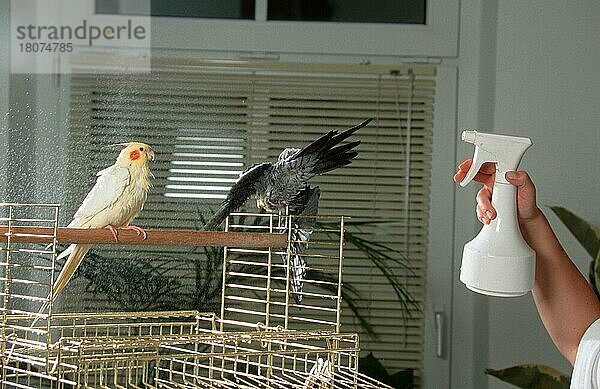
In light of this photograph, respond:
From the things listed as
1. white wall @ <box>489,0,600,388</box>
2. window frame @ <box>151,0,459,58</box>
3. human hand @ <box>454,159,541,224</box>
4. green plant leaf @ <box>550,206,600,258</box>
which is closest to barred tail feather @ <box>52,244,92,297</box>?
human hand @ <box>454,159,541,224</box>

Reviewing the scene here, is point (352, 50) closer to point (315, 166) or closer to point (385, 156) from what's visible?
point (385, 156)

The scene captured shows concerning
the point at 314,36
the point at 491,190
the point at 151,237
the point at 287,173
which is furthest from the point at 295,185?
the point at 314,36

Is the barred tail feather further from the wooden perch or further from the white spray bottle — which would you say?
the white spray bottle

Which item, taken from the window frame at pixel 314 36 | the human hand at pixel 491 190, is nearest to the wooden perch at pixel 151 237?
the human hand at pixel 491 190

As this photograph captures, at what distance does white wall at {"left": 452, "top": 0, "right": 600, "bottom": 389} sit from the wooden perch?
3.83ft

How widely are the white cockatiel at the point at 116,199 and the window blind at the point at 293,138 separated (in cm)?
67

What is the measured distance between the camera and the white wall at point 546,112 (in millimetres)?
2252

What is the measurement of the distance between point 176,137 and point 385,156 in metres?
0.53

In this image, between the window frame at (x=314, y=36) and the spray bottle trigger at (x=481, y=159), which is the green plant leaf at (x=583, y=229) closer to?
the window frame at (x=314, y=36)

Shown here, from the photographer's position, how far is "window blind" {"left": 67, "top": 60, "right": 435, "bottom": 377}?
2137 millimetres

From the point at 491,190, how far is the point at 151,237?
46 cm

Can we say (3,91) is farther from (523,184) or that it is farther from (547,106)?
(523,184)

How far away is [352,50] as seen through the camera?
226 cm

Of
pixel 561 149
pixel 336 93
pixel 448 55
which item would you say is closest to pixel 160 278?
pixel 336 93
